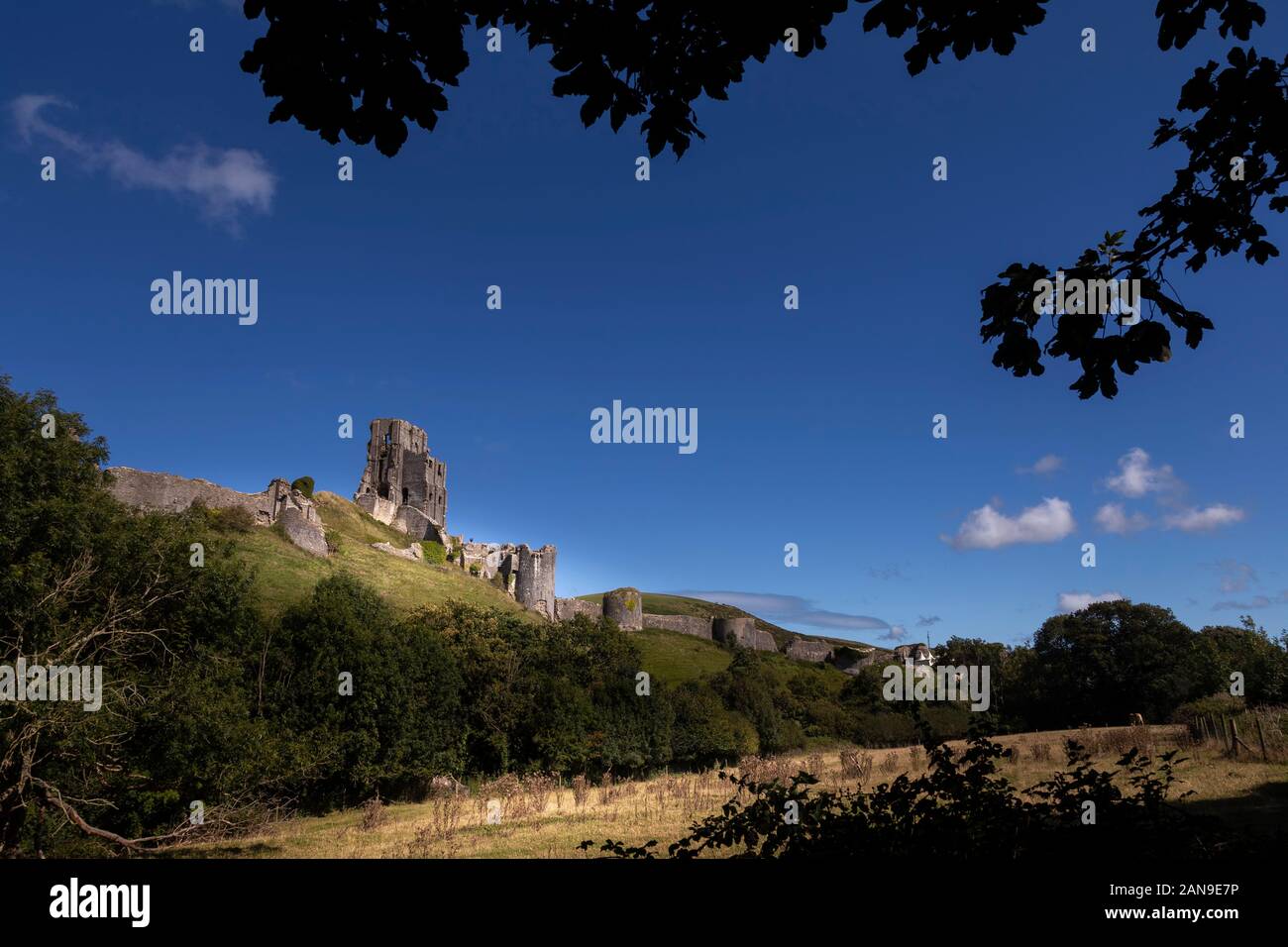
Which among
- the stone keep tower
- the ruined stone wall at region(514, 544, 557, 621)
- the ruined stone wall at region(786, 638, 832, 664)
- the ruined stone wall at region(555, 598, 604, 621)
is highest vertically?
the stone keep tower

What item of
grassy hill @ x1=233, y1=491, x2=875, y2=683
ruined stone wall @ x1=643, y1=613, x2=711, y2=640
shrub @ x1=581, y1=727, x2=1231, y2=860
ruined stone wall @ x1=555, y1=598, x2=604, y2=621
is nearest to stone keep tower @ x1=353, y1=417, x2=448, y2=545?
grassy hill @ x1=233, y1=491, x2=875, y2=683

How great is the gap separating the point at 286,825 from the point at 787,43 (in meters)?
29.7

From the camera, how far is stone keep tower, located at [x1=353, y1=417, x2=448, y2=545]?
107750 mm

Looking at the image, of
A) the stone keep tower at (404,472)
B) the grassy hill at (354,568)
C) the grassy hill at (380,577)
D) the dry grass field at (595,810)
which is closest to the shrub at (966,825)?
the dry grass field at (595,810)

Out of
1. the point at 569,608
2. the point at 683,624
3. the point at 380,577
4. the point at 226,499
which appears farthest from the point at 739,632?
the point at 226,499

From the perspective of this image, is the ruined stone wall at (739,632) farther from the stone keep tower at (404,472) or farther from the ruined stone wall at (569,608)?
the stone keep tower at (404,472)

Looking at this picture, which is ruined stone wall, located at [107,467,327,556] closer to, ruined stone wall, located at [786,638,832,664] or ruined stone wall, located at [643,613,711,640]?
ruined stone wall, located at [643,613,711,640]

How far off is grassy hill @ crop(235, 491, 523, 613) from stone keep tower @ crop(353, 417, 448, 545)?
1653 cm

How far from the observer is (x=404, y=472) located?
110688 mm

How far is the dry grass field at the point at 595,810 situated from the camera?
59.3 feet

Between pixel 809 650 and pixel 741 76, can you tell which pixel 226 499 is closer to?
pixel 741 76
